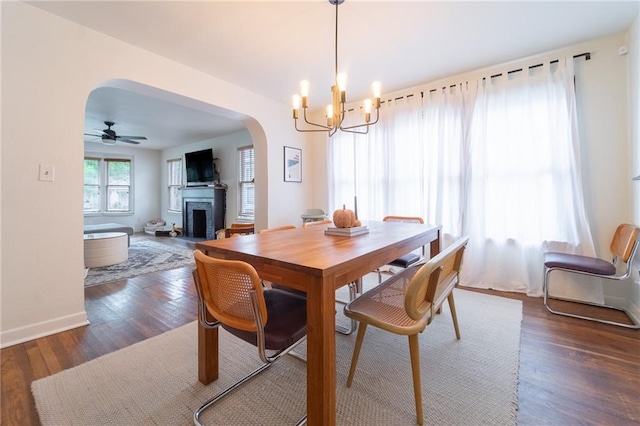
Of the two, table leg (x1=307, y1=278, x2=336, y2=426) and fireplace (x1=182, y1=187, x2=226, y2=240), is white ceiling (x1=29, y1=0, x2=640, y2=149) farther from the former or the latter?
fireplace (x1=182, y1=187, x2=226, y2=240)

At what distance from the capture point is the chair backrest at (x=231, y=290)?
3.26 ft

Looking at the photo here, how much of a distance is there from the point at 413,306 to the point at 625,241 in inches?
95.1

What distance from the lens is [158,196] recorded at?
8.24 m

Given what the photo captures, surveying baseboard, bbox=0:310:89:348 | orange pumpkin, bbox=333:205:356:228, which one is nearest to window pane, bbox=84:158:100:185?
baseboard, bbox=0:310:89:348

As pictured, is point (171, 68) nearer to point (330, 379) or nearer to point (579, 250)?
point (330, 379)

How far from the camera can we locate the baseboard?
6.20ft

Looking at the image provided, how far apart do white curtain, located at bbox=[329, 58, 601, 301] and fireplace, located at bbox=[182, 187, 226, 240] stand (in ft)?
13.4

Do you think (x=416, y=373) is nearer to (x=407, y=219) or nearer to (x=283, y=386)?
(x=283, y=386)

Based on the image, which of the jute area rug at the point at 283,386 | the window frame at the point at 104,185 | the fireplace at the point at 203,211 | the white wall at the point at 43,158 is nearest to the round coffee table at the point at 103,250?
the white wall at the point at 43,158

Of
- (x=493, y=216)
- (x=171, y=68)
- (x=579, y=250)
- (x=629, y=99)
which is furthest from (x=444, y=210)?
(x=171, y=68)

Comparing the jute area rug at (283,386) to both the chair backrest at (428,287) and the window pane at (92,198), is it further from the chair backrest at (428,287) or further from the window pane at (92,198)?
the window pane at (92,198)

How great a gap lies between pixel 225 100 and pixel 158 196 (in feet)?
20.8

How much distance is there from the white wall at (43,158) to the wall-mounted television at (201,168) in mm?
4013

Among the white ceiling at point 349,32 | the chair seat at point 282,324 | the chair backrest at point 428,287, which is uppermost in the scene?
the white ceiling at point 349,32
